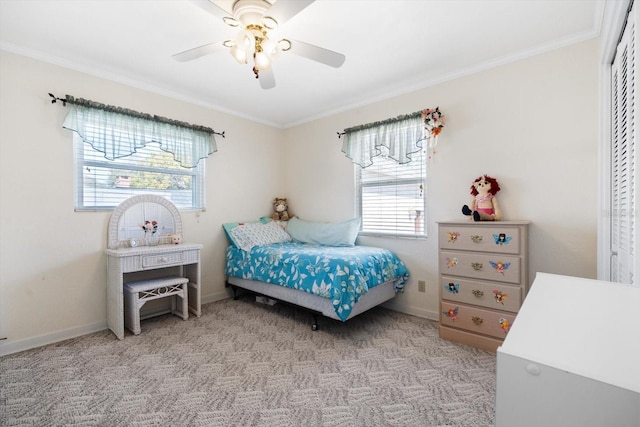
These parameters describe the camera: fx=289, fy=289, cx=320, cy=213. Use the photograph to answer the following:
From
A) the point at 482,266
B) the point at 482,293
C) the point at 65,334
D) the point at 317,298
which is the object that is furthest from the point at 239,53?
the point at 65,334

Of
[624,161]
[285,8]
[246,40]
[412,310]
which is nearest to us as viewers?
[285,8]

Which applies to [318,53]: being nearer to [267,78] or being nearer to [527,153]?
[267,78]

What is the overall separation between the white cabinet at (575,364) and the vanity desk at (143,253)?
2863 mm

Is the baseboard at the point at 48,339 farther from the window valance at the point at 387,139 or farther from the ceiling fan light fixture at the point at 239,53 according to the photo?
the window valance at the point at 387,139

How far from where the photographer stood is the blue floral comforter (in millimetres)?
2475

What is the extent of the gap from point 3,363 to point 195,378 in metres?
1.50

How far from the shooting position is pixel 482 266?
2.31 meters

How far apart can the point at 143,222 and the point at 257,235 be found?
1239 mm

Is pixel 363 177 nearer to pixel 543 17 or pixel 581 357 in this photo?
pixel 543 17

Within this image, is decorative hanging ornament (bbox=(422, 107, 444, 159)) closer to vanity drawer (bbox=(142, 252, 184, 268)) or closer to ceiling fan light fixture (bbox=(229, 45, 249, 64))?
ceiling fan light fixture (bbox=(229, 45, 249, 64))

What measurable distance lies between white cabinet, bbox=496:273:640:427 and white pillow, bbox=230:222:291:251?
2997 millimetres

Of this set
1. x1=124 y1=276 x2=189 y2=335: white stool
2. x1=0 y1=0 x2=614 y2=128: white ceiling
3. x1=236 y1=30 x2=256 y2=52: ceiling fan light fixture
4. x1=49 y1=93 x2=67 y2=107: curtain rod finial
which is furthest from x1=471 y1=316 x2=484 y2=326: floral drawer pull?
x1=49 y1=93 x2=67 y2=107: curtain rod finial

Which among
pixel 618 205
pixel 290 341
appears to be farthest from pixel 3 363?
pixel 618 205

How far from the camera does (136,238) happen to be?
2.94 m
